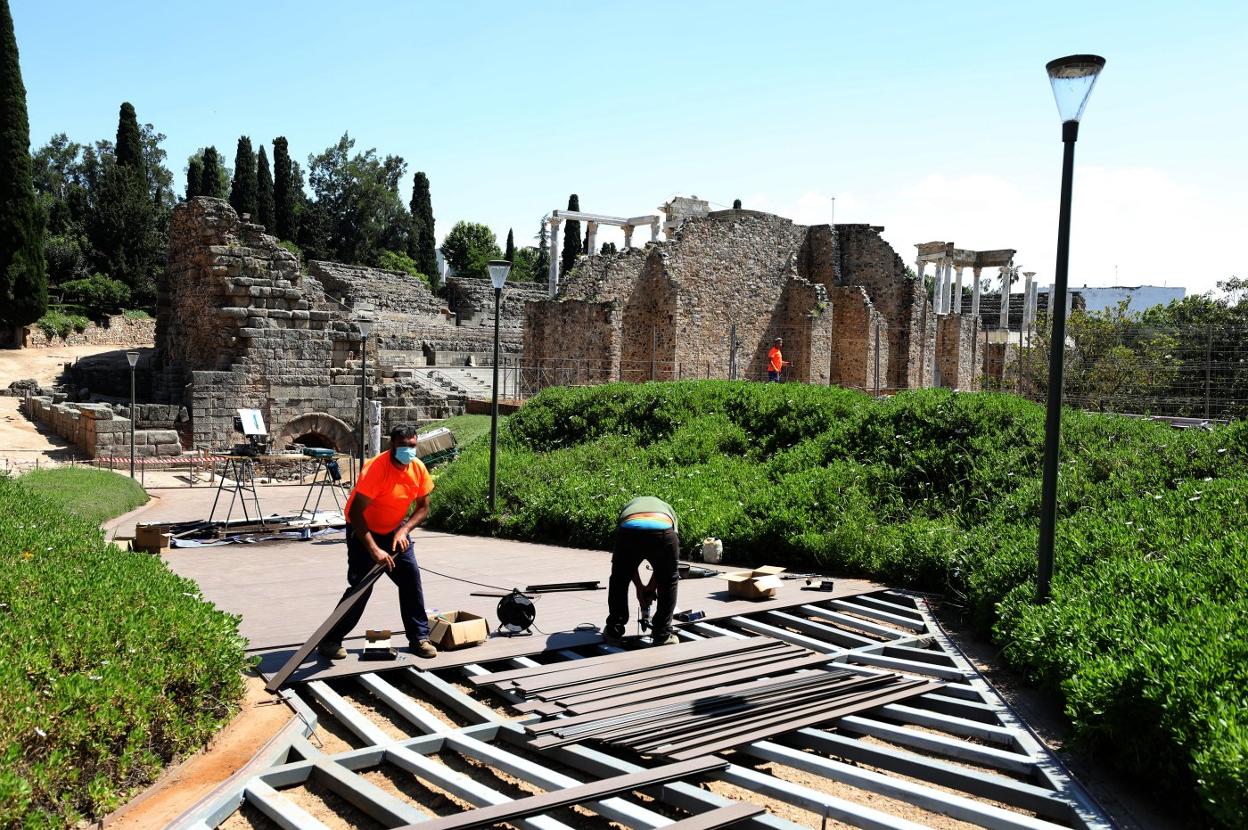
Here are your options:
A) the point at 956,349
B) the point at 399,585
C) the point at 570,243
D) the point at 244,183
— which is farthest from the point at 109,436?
the point at 570,243

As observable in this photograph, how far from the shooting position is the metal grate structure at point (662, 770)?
4.14 metres

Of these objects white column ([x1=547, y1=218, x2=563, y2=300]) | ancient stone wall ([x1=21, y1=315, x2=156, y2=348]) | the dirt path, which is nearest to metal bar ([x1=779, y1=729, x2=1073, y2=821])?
the dirt path

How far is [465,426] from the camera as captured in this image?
24516 millimetres

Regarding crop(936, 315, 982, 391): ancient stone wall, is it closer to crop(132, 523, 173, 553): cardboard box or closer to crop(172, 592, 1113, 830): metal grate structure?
crop(132, 523, 173, 553): cardboard box

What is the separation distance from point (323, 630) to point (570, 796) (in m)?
2.35

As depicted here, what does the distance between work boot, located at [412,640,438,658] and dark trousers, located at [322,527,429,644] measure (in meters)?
0.04

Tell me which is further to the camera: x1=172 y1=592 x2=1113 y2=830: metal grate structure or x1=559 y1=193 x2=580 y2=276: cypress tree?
x1=559 y1=193 x2=580 y2=276: cypress tree

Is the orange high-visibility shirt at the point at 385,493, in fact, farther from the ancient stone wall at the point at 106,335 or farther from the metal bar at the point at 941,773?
the ancient stone wall at the point at 106,335

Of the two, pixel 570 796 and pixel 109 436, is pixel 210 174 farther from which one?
pixel 570 796

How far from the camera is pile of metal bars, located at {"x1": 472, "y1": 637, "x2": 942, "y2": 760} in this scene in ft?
16.1

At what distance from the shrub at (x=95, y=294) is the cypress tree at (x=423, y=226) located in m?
17.8

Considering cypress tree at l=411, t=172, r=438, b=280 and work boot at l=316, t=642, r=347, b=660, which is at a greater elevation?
cypress tree at l=411, t=172, r=438, b=280

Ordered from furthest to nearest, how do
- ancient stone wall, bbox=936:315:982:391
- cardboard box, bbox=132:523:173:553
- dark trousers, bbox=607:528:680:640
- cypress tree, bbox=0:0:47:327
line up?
ancient stone wall, bbox=936:315:982:391 < cypress tree, bbox=0:0:47:327 < cardboard box, bbox=132:523:173:553 < dark trousers, bbox=607:528:680:640

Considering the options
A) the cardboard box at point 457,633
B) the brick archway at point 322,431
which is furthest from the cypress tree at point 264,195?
the cardboard box at point 457,633
